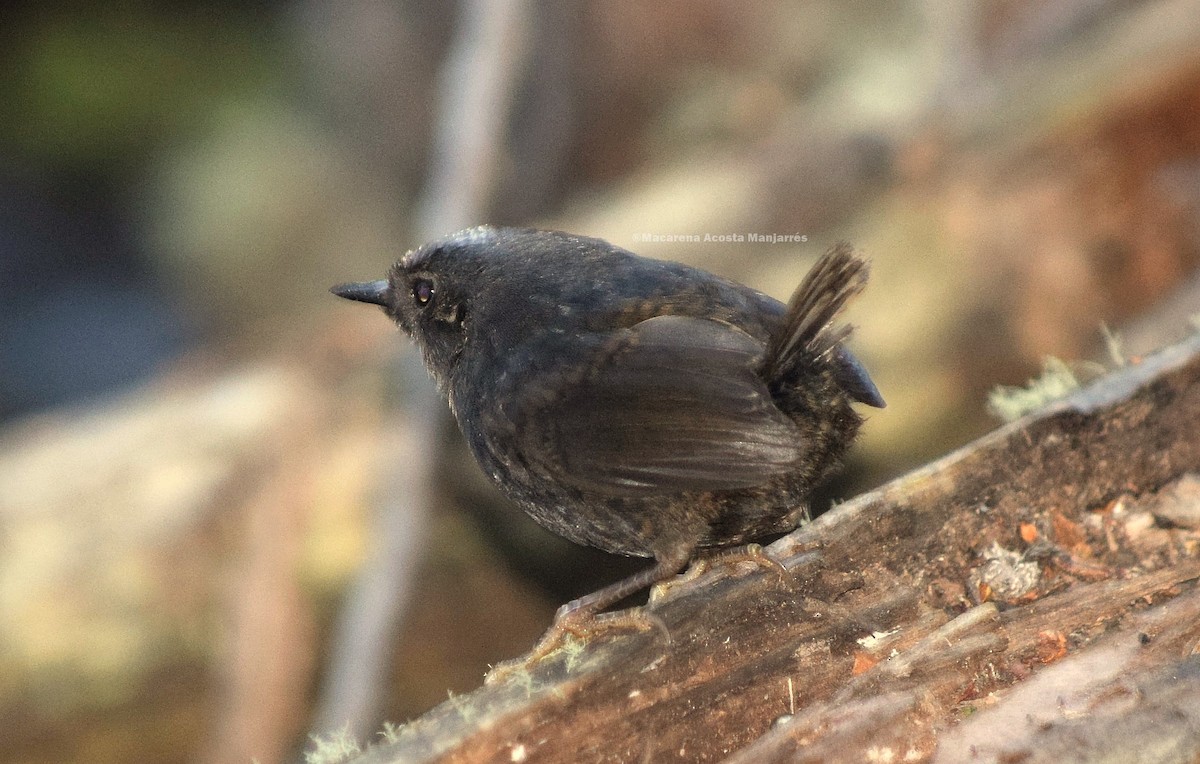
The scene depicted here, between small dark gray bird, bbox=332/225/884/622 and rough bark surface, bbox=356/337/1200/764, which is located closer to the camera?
rough bark surface, bbox=356/337/1200/764

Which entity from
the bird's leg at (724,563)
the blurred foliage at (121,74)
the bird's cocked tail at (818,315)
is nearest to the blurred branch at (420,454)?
the bird's leg at (724,563)

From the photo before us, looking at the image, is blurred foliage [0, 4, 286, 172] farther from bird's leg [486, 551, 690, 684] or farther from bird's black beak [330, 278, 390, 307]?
bird's leg [486, 551, 690, 684]

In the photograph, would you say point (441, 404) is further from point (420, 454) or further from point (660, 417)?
point (660, 417)

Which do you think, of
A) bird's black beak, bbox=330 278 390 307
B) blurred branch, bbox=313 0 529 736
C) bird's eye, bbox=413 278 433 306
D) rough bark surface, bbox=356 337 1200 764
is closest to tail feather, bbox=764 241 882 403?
rough bark surface, bbox=356 337 1200 764

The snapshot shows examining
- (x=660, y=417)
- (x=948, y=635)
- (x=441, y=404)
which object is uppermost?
(x=441, y=404)

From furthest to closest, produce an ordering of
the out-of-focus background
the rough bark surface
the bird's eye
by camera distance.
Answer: the out-of-focus background < the bird's eye < the rough bark surface

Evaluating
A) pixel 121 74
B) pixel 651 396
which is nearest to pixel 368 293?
pixel 651 396

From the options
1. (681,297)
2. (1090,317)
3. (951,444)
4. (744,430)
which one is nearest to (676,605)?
(744,430)
